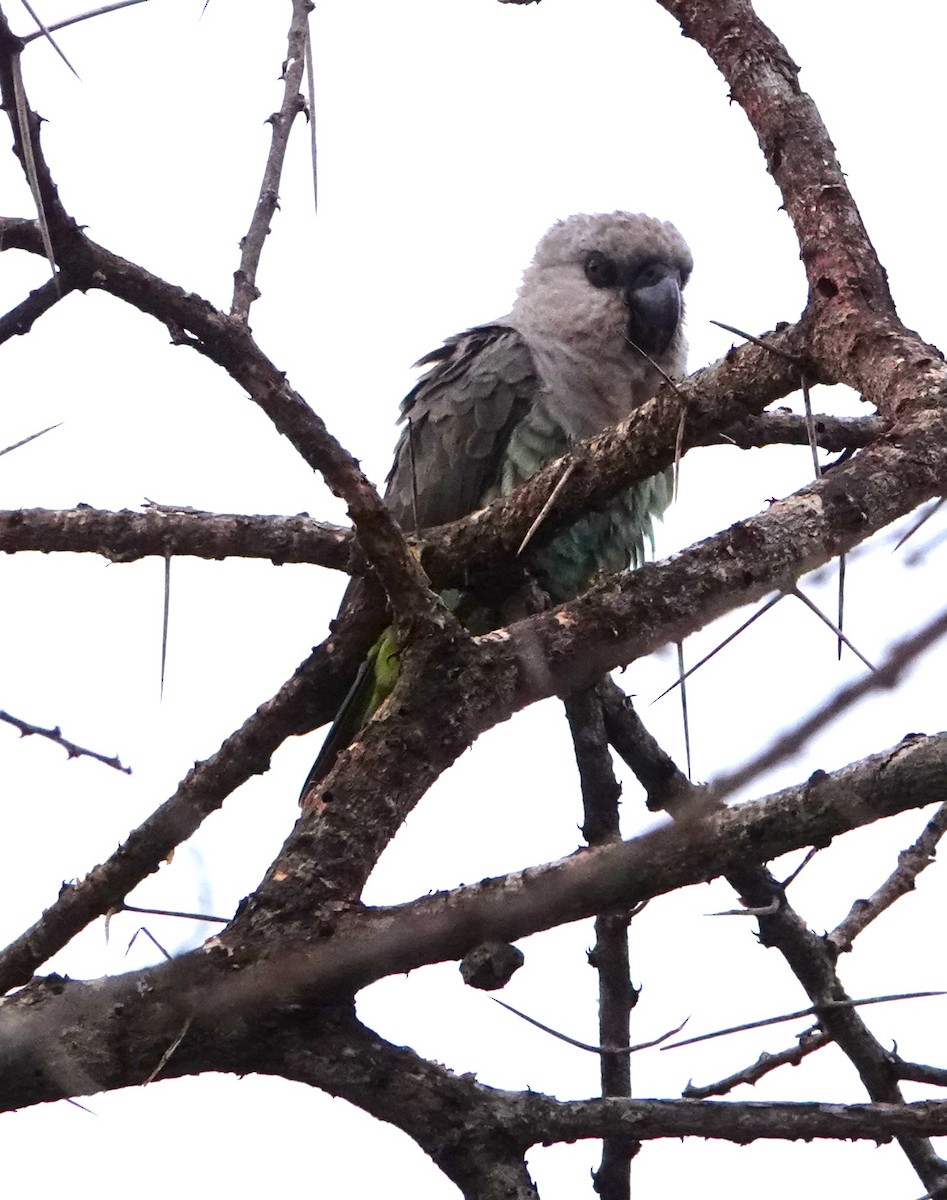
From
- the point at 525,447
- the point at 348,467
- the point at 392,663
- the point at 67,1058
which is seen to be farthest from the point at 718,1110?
the point at 525,447

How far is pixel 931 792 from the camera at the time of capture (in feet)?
6.73

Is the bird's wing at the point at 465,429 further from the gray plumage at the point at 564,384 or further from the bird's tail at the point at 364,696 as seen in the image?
the bird's tail at the point at 364,696

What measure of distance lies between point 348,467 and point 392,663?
118 centimetres

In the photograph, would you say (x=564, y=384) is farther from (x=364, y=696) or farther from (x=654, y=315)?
(x=364, y=696)

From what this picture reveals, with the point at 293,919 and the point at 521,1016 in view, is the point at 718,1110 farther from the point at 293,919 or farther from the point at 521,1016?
the point at 293,919

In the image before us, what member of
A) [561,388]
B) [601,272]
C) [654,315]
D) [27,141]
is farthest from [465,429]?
[27,141]

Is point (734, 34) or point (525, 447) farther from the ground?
point (525, 447)

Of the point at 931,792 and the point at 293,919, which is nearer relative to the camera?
the point at 931,792

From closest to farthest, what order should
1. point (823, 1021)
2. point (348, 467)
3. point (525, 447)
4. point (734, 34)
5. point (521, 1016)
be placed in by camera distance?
point (521, 1016)
point (348, 467)
point (823, 1021)
point (734, 34)
point (525, 447)

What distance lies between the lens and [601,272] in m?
5.58

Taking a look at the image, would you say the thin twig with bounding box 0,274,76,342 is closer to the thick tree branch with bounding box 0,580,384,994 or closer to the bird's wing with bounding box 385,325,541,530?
the thick tree branch with bounding box 0,580,384,994

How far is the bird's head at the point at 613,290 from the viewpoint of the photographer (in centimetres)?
534

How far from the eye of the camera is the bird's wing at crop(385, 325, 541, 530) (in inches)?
191

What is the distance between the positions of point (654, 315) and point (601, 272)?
36 cm
